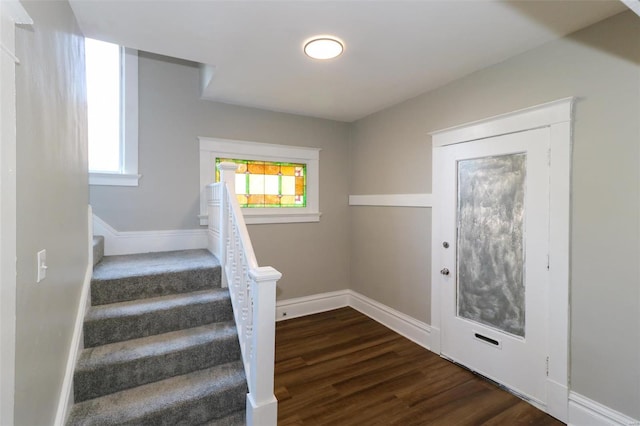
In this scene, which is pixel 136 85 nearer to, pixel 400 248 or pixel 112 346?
pixel 112 346

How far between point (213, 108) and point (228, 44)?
1.29 m

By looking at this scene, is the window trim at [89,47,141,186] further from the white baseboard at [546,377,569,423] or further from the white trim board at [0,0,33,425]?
the white baseboard at [546,377,569,423]

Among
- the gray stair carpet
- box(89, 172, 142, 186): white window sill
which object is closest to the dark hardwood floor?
the gray stair carpet

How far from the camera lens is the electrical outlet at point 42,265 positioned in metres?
1.19

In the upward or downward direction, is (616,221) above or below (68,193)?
below

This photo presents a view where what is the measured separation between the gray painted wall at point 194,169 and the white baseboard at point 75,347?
2.58 ft

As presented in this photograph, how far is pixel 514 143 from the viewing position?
7.34ft

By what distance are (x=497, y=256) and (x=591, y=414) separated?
1.09 metres

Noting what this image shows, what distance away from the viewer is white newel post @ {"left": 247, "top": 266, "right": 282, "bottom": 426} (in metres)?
1.77

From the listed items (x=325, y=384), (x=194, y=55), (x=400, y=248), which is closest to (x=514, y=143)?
(x=400, y=248)

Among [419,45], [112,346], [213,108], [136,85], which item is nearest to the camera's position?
[112,346]

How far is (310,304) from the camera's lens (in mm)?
3830

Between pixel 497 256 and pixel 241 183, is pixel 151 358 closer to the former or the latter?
pixel 241 183

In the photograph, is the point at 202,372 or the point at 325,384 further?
the point at 325,384
